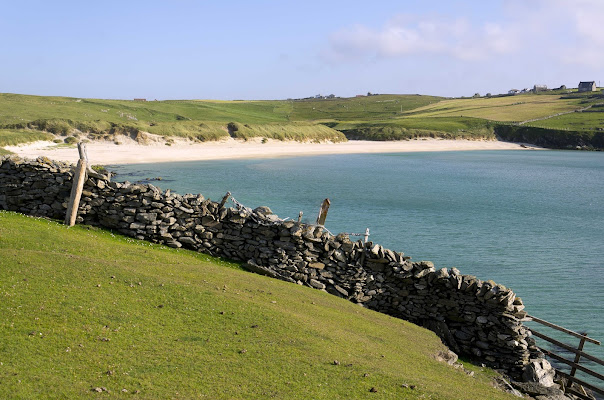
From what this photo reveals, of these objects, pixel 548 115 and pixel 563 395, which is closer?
pixel 563 395

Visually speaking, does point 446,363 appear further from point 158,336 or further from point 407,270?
point 158,336

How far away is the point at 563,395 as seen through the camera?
1556cm

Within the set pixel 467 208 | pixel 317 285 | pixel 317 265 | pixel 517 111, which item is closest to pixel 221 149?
pixel 467 208

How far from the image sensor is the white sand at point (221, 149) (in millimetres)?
70387

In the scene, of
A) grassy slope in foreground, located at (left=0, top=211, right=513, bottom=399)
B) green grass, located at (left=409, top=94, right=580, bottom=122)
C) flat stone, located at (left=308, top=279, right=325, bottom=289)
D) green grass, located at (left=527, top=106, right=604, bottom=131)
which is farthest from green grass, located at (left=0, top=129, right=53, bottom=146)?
green grass, located at (left=409, top=94, right=580, bottom=122)

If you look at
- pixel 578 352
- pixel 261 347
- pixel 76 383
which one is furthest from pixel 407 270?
pixel 76 383

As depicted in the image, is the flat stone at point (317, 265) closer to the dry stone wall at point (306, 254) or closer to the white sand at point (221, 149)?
the dry stone wall at point (306, 254)

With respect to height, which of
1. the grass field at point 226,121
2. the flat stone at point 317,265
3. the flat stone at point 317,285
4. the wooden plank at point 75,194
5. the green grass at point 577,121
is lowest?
the flat stone at point 317,285

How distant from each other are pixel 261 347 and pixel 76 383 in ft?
12.9

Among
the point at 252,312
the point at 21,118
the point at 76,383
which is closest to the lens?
the point at 76,383

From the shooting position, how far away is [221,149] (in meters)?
93.3

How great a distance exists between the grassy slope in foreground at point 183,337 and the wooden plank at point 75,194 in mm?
3067

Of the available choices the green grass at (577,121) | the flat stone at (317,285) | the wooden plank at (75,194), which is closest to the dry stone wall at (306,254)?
the flat stone at (317,285)

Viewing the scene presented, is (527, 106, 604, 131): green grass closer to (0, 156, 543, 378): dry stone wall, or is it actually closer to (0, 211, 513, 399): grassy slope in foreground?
(0, 156, 543, 378): dry stone wall
